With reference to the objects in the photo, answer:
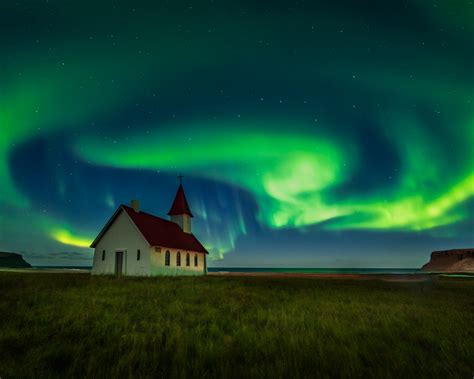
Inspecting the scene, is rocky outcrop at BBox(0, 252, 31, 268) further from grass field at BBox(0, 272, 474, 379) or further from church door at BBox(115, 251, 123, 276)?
grass field at BBox(0, 272, 474, 379)

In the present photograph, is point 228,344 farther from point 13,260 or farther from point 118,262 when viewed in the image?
point 13,260

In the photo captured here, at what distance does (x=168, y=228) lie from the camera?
121 feet

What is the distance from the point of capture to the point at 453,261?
517 feet

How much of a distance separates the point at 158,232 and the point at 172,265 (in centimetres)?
421

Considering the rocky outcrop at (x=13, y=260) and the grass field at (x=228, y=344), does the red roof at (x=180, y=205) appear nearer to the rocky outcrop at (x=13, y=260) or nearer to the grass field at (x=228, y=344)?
the grass field at (x=228, y=344)

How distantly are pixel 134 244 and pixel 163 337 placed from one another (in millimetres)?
26251

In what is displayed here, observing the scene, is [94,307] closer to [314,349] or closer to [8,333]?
[8,333]

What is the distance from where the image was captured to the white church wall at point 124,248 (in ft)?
96.1

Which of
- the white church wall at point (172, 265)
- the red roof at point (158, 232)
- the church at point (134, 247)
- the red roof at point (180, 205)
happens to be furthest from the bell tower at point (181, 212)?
the church at point (134, 247)

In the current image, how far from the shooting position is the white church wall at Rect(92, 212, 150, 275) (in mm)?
29281

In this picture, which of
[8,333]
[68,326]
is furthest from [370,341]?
[8,333]

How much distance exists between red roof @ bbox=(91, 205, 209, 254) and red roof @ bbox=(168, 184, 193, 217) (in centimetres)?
217

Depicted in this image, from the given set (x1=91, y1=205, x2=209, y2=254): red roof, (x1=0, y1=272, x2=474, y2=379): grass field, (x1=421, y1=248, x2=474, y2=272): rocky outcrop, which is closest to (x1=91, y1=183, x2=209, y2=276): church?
(x1=91, y1=205, x2=209, y2=254): red roof

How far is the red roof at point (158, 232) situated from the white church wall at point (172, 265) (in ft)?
2.35
